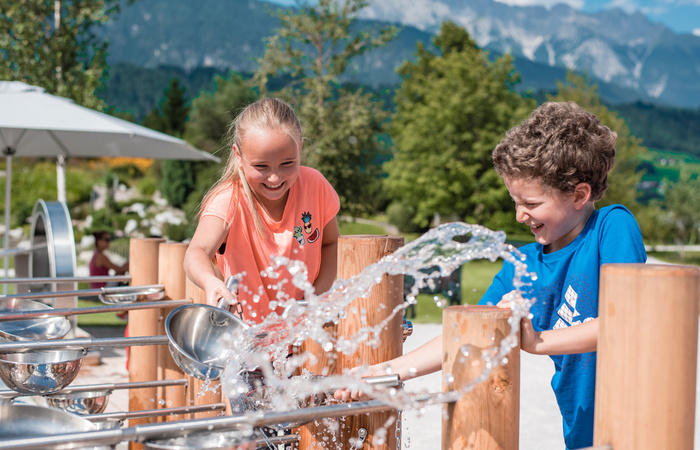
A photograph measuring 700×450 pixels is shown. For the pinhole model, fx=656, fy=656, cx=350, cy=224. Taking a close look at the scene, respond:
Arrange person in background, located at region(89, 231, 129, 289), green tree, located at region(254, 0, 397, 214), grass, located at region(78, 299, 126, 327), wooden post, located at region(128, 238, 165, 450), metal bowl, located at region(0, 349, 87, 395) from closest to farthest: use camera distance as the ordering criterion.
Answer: metal bowl, located at region(0, 349, 87, 395)
wooden post, located at region(128, 238, 165, 450)
person in background, located at region(89, 231, 129, 289)
grass, located at region(78, 299, 126, 327)
green tree, located at region(254, 0, 397, 214)

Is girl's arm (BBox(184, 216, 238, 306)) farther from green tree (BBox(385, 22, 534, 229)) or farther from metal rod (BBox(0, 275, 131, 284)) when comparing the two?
green tree (BBox(385, 22, 534, 229))

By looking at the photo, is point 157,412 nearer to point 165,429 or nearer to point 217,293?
point 217,293

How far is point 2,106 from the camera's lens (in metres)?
6.27

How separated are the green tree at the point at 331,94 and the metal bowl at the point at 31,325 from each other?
14342mm

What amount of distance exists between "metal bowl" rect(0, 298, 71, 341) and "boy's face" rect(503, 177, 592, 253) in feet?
5.34

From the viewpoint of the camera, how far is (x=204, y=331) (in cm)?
188

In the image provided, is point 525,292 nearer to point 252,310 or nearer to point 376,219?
point 252,310

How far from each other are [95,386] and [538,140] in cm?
189

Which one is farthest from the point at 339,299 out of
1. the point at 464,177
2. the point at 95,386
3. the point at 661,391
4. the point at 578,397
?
the point at 464,177

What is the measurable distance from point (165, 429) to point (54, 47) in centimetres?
1748

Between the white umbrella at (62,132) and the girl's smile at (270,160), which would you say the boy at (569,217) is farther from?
the white umbrella at (62,132)

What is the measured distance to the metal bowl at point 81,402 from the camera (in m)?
2.92

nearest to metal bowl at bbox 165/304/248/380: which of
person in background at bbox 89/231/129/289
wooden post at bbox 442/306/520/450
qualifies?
wooden post at bbox 442/306/520/450

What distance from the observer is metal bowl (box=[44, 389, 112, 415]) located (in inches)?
115
